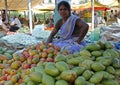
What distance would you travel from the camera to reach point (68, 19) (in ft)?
15.1

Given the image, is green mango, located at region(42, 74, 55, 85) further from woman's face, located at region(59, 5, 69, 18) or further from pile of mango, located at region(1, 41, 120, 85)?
woman's face, located at region(59, 5, 69, 18)

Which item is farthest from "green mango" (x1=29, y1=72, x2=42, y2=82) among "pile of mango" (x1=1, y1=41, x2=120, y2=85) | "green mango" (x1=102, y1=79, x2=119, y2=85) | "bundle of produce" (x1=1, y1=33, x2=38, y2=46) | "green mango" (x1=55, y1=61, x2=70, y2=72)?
"bundle of produce" (x1=1, y1=33, x2=38, y2=46)

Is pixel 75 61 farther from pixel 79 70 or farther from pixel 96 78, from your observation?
pixel 96 78

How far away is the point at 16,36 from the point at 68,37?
2359 mm

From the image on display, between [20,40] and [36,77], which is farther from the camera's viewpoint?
[20,40]

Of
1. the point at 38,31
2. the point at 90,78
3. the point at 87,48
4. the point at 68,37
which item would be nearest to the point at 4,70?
the point at 87,48

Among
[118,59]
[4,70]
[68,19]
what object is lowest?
[4,70]

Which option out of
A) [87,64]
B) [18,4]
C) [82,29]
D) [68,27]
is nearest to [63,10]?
[68,27]

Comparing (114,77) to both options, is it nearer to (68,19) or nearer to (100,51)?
(100,51)

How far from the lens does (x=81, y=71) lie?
241cm

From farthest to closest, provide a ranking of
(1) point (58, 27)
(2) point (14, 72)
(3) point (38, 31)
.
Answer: (3) point (38, 31) → (1) point (58, 27) → (2) point (14, 72)

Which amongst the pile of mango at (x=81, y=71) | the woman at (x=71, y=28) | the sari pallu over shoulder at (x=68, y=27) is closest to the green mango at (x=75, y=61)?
the pile of mango at (x=81, y=71)

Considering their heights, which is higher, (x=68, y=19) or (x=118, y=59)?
(x=68, y=19)

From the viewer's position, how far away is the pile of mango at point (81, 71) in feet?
7.63
